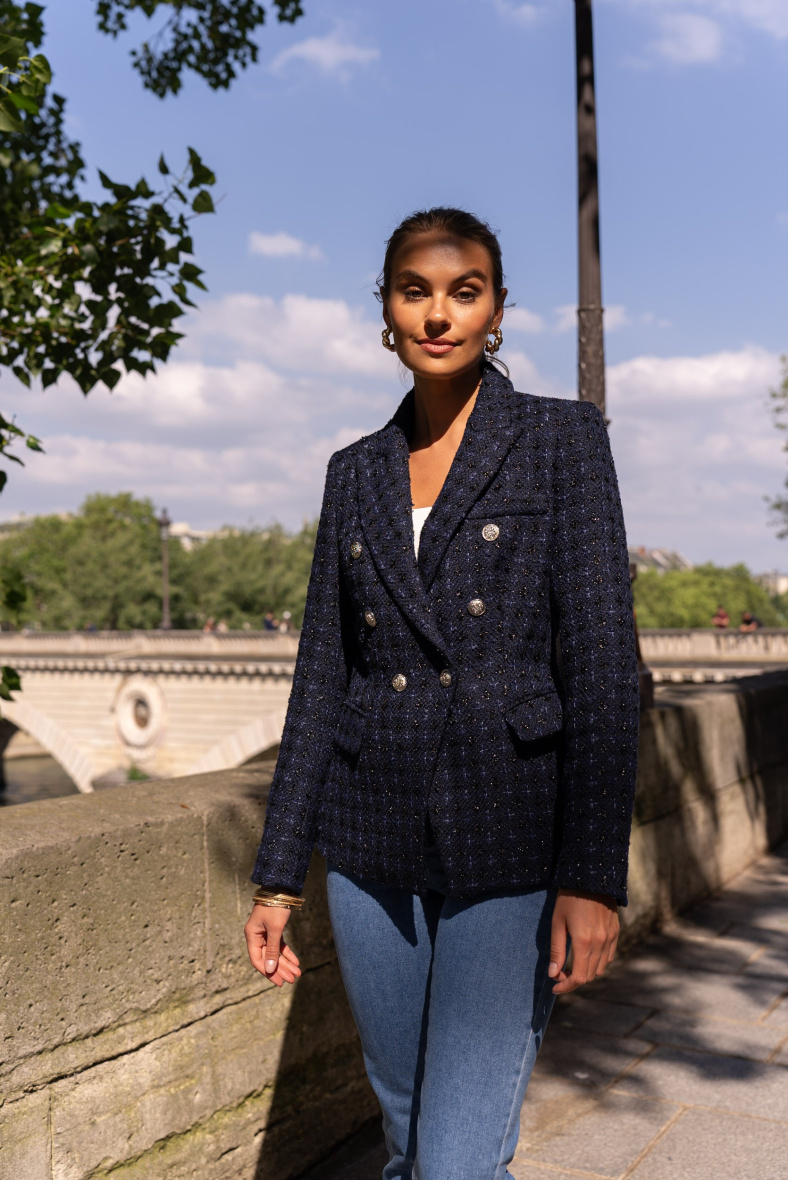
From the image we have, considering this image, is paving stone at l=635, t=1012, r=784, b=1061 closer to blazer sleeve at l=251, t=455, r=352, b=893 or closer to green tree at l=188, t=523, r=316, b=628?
blazer sleeve at l=251, t=455, r=352, b=893

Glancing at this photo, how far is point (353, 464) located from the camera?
83.1 inches

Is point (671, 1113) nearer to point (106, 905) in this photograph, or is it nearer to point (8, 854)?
point (106, 905)

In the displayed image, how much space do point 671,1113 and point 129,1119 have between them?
1.67m

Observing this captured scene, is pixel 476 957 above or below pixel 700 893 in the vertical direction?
above

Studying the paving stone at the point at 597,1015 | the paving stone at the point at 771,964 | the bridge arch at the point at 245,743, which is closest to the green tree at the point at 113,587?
the bridge arch at the point at 245,743

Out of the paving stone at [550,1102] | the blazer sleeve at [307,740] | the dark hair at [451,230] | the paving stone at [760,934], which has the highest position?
the dark hair at [451,230]

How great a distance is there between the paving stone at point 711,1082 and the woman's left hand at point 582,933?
202 cm

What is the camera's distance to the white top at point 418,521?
191 centimetres

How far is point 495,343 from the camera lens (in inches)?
79.4

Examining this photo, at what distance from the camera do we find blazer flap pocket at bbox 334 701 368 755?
1.88m

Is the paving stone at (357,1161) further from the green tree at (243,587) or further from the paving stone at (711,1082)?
the green tree at (243,587)

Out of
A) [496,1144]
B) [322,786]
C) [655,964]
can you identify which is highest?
[322,786]

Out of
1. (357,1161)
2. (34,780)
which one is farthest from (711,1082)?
(34,780)

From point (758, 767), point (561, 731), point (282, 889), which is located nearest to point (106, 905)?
point (282, 889)
